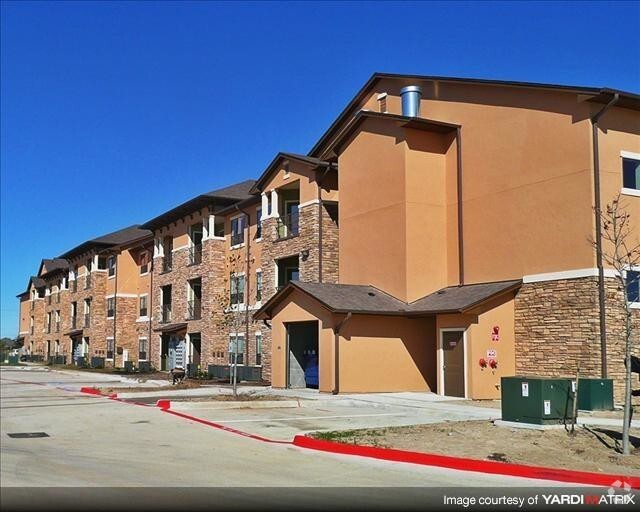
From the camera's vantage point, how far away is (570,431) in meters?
13.7

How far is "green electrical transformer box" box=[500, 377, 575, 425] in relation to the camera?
14008mm

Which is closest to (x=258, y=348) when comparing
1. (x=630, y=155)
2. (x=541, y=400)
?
(x=630, y=155)

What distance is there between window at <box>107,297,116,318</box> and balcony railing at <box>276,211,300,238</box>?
29149 mm

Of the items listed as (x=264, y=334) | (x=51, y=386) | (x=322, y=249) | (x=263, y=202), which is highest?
(x=263, y=202)

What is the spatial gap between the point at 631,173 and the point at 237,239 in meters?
23.3

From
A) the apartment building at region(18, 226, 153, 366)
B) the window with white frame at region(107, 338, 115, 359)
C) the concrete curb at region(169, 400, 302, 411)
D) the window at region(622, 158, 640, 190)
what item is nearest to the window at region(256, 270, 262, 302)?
the concrete curb at region(169, 400, 302, 411)

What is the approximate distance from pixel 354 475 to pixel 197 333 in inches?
1357

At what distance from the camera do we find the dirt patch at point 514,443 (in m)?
10.9

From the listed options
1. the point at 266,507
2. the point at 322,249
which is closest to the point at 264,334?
the point at 322,249

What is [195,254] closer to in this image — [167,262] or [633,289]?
[167,262]

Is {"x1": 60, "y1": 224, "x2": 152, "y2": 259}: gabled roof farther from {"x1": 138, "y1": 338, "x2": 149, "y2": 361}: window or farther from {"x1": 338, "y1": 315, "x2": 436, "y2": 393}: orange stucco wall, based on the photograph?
{"x1": 338, "y1": 315, "x2": 436, "y2": 393}: orange stucco wall

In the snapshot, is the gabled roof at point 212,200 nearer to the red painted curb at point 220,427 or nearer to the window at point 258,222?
the window at point 258,222

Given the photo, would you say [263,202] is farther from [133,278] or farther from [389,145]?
[133,278]

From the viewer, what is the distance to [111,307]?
Answer: 6019cm
